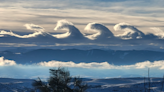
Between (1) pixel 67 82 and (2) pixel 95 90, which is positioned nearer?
(1) pixel 67 82

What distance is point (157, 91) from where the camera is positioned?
142 meters

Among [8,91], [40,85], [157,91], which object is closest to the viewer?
[40,85]

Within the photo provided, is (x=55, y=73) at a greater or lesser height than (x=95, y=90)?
greater

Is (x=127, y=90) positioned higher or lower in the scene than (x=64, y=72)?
lower

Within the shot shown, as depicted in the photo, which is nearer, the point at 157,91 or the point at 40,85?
the point at 40,85

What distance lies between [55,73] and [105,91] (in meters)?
94.3

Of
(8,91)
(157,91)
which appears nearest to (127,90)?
(157,91)

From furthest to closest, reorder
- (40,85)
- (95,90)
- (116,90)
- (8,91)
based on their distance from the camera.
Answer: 1. (8,91)
2. (95,90)
3. (116,90)
4. (40,85)

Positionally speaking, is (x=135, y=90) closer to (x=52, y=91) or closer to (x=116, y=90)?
(x=116, y=90)

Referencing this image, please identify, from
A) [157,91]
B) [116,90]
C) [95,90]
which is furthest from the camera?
[95,90]

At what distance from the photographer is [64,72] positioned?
206 feet

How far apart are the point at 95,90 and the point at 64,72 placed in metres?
101

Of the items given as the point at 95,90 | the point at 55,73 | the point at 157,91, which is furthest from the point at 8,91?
the point at 55,73

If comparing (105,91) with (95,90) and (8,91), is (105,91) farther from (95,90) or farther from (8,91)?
(8,91)
